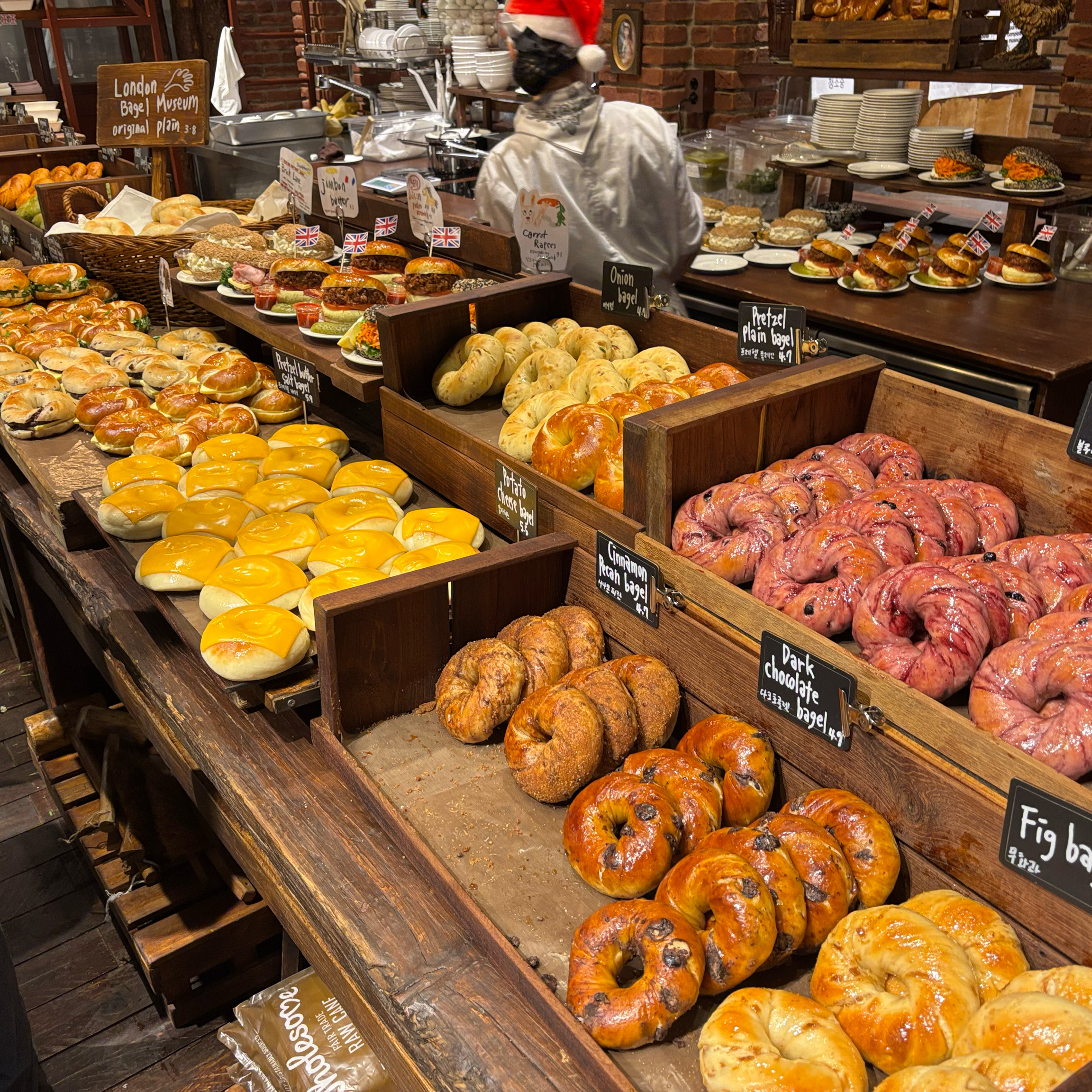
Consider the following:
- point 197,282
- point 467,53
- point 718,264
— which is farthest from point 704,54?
point 197,282

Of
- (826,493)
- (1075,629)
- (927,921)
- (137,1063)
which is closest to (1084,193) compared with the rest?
(826,493)

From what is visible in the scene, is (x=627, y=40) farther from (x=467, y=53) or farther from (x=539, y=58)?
(x=539, y=58)

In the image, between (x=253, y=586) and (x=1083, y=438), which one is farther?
(x=253, y=586)

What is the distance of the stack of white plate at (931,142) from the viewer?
444 centimetres

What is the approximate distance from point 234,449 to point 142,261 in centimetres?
165

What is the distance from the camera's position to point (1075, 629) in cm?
124

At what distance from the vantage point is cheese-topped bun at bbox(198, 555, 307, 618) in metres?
1.82

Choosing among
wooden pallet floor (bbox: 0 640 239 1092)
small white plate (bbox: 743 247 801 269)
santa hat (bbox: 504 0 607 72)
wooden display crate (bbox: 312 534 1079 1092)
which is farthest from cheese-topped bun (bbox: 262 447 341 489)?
small white plate (bbox: 743 247 801 269)

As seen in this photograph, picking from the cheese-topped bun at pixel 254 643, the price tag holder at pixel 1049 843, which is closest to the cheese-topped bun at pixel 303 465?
the cheese-topped bun at pixel 254 643

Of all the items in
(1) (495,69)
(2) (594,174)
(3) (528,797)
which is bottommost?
(3) (528,797)

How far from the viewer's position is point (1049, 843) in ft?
3.47

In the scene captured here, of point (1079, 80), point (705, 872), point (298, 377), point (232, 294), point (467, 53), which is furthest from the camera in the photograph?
point (467, 53)

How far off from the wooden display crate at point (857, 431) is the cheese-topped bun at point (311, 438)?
1102 mm

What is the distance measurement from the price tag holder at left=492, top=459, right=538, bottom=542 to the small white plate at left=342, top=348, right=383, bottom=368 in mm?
537
